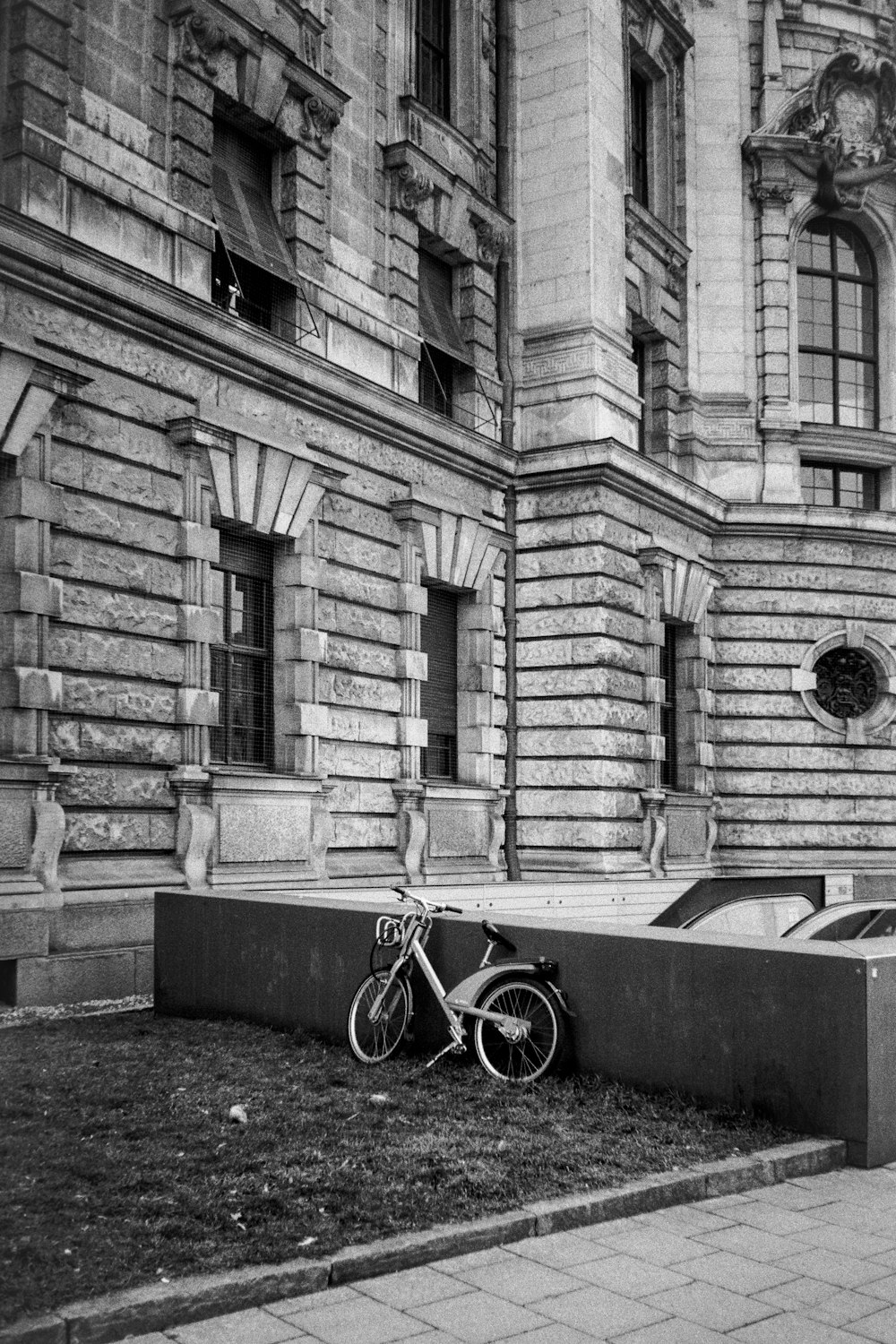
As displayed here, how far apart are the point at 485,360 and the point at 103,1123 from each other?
16.0 m

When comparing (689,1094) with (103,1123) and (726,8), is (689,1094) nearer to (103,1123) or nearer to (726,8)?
(103,1123)

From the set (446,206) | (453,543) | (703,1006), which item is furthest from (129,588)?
(446,206)

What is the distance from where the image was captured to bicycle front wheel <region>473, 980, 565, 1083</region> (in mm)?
9062

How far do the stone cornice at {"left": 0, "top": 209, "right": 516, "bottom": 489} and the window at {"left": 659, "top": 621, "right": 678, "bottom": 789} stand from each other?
577 centimetres

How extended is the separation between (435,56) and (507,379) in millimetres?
5072

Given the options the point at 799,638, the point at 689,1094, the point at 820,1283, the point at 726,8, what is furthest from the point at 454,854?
the point at 726,8

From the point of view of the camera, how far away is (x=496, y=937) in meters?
9.65

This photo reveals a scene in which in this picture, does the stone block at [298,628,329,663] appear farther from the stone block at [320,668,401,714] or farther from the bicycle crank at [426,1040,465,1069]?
the bicycle crank at [426,1040,465,1069]

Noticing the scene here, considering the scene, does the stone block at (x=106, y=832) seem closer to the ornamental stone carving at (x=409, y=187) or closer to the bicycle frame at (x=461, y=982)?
the bicycle frame at (x=461, y=982)

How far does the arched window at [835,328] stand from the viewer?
27938 mm

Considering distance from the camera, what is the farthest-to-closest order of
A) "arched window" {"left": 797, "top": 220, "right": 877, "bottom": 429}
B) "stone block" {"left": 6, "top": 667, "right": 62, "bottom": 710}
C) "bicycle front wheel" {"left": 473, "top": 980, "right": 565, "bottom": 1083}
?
"arched window" {"left": 797, "top": 220, "right": 877, "bottom": 429}
"stone block" {"left": 6, "top": 667, "right": 62, "bottom": 710}
"bicycle front wheel" {"left": 473, "top": 980, "right": 565, "bottom": 1083}

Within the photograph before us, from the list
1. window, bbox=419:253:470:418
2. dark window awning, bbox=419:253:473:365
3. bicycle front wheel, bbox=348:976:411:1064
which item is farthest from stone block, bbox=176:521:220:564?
bicycle front wheel, bbox=348:976:411:1064

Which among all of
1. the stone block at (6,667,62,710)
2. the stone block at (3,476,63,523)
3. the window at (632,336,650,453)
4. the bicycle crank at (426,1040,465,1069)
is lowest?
the bicycle crank at (426,1040,465,1069)

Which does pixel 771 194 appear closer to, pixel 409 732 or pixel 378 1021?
pixel 409 732
